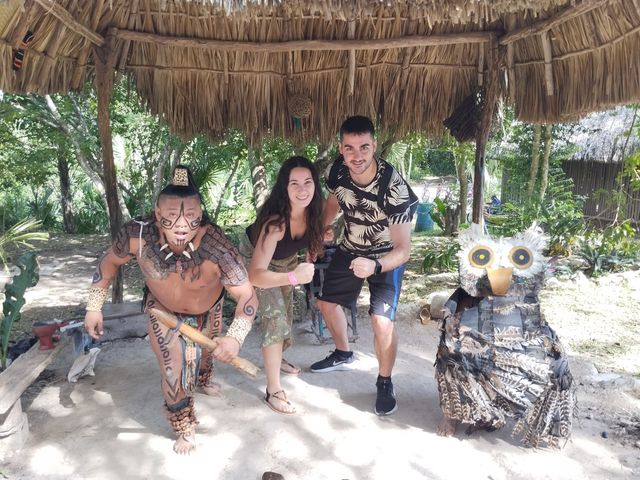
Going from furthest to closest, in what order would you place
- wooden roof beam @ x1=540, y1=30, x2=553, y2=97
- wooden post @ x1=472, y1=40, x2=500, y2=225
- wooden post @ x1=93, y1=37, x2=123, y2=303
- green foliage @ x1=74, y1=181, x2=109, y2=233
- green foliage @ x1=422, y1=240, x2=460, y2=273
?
green foliage @ x1=74, y1=181, x2=109, y2=233, green foliage @ x1=422, y1=240, x2=460, y2=273, wooden post @ x1=472, y1=40, x2=500, y2=225, wooden roof beam @ x1=540, y1=30, x2=553, y2=97, wooden post @ x1=93, y1=37, x2=123, y2=303

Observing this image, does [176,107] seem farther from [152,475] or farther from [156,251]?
[152,475]

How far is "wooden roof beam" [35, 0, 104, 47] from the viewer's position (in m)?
3.07

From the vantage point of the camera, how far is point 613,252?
6.99m

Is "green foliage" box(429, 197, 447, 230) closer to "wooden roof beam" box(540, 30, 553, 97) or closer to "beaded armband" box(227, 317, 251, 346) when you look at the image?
"wooden roof beam" box(540, 30, 553, 97)

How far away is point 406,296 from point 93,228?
7201 mm

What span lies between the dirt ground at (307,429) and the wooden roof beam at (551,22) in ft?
7.67

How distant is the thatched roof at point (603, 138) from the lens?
401 inches

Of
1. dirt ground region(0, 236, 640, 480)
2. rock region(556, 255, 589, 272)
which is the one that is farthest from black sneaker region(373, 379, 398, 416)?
rock region(556, 255, 589, 272)

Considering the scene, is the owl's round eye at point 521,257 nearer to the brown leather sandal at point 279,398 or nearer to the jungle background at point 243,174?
the jungle background at point 243,174

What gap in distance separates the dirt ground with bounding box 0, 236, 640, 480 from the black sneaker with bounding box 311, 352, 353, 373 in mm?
67

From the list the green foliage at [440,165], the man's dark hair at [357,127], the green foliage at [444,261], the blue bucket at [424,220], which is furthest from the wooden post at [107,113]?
the green foliage at [440,165]

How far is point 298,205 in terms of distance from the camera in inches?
120

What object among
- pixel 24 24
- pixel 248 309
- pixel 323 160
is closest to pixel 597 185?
pixel 323 160

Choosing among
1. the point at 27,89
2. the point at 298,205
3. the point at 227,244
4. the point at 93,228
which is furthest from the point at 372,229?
the point at 93,228
